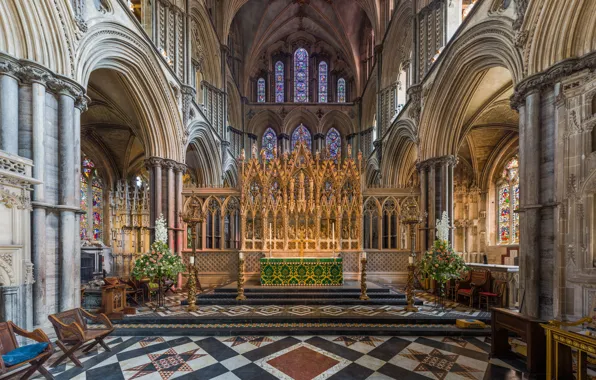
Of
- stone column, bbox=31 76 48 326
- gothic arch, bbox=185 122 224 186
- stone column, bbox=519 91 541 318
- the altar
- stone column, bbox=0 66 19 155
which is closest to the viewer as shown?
stone column, bbox=0 66 19 155

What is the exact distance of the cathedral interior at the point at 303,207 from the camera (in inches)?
201

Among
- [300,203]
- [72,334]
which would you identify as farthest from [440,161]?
[72,334]

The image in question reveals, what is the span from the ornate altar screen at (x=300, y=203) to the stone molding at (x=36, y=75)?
507cm

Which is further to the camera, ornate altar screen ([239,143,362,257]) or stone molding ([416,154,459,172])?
stone molding ([416,154,459,172])

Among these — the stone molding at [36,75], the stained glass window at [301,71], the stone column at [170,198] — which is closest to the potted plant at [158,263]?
the stone column at [170,198]

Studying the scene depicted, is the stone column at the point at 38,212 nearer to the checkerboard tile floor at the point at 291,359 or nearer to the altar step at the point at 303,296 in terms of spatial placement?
the checkerboard tile floor at the point at 291,359

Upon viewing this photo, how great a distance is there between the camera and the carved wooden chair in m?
8.21

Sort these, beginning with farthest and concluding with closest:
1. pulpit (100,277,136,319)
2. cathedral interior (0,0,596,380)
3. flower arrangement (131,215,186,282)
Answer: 1. flower arrangement (131,215,186,282)
2. pulpit (100,277,136,319)
3. cathedral interior (0,0,596,380)

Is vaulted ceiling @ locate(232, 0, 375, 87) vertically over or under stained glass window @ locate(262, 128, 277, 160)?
over

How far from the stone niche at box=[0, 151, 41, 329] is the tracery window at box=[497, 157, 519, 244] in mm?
19061

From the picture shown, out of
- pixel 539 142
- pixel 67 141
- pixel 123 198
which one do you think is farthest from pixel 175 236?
pixel 539 142

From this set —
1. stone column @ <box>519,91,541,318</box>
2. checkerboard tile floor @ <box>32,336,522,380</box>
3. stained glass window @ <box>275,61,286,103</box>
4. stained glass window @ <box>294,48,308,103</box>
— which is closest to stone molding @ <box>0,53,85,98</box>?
checkerboard tile floor @ <box>32,336,522,380</box>

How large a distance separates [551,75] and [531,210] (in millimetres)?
2611

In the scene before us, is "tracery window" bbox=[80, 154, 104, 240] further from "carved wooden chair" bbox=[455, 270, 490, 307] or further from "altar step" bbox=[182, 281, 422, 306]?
"carved wooden chair" bbox=[455, 270, 490, 307]
